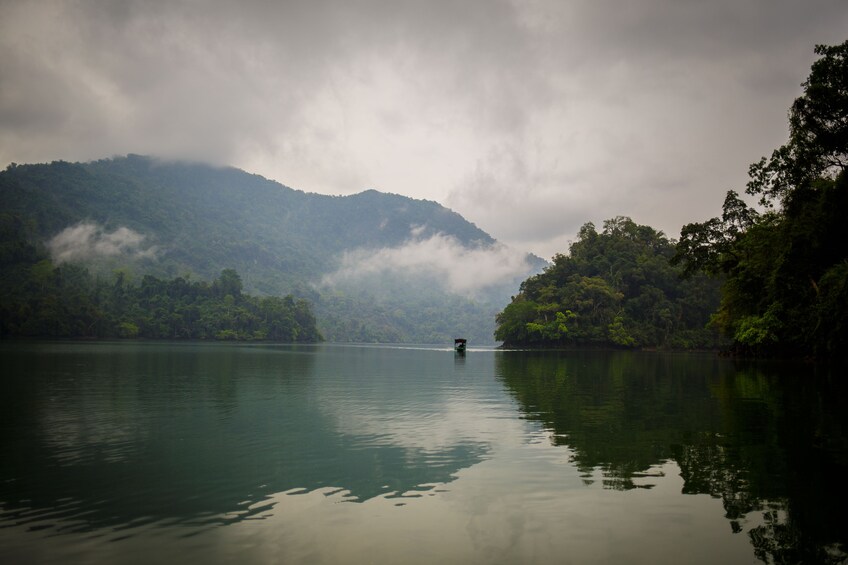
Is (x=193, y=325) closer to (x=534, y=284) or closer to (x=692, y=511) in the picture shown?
(x=534, y=284)

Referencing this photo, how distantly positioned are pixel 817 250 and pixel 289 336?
166 m

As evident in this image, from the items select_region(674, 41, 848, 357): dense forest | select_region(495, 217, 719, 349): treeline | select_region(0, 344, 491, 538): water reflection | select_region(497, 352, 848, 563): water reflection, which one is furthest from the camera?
select_region(495, 217, 719, 349): treeline

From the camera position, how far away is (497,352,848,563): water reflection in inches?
→ 391

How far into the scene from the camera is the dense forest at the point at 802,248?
3966cm

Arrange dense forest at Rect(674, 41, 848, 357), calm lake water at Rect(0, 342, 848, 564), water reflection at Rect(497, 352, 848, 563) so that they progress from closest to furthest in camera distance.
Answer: calm lake water at Rect(0, 342, 848, 564)
water reflection at Rect(497, 352, 848, 563)
dense forest at Rect(674, 41, 848, 357)

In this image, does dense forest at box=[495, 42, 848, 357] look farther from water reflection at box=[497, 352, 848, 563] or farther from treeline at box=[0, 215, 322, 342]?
treeline at box=[0, 215, 322, 342]

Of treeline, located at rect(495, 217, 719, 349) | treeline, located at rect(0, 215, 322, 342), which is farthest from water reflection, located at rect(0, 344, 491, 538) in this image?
treeline, located at rect(0, 215, 322, 342)

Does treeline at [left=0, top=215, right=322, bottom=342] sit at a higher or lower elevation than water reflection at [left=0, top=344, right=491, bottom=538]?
higher

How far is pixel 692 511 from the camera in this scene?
1072cm

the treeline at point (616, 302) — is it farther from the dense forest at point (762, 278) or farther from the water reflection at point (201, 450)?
the water reflection at point (201, 450)

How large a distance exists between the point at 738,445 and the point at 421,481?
9.84 m

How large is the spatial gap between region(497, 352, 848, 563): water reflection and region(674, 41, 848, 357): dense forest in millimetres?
13903

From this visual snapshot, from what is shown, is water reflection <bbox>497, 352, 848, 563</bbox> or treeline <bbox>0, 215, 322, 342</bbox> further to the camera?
treeline <bbox>0, 215, 322, 342</bbox>

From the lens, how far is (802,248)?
47812 mm
